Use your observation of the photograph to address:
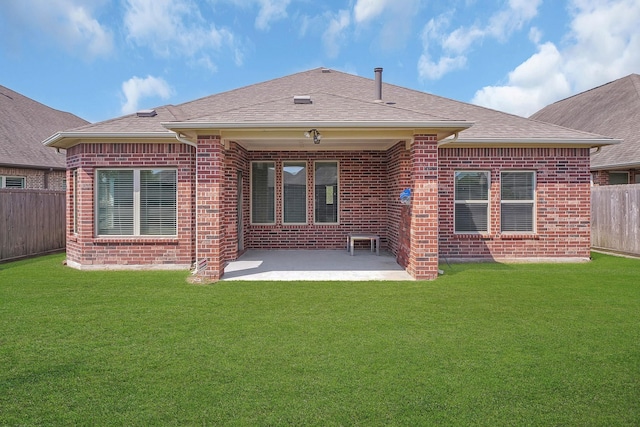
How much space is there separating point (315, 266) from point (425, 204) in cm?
281

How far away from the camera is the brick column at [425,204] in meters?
7.25

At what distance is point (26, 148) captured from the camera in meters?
14.4

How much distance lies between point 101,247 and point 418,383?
7900mm

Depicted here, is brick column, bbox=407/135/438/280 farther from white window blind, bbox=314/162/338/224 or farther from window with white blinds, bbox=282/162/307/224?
window with white blinds, bbox=282/162/307/224

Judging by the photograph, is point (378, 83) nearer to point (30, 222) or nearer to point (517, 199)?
point (517, 199)

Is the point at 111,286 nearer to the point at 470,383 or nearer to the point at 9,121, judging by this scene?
the point at 470,383

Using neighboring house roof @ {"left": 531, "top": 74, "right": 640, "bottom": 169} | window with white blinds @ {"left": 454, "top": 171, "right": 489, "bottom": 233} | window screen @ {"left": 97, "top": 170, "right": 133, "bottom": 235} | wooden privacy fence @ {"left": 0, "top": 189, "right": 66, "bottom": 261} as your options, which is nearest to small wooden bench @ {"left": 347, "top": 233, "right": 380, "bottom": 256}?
window with white blinds @ {"left": 454, "top": 171, "right": 489, "bottom": 233}

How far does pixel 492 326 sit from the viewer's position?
4758 millimetres

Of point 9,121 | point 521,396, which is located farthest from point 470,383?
point 9,121

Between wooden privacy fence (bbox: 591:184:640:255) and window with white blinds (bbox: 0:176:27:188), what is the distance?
1903 centimetres

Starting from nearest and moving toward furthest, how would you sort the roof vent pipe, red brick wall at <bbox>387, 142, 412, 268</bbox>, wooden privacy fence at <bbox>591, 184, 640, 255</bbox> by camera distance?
red brick wall at <bbox>387, 142, 412, 268</bbox>, wooden privacy fence at <bbox>591, 184, 640, 255</bbox>, the roof vent pipe

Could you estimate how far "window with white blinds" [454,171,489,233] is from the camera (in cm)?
935

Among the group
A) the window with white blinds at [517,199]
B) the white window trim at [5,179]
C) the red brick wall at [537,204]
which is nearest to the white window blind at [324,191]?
the red brick wall at [537,204]

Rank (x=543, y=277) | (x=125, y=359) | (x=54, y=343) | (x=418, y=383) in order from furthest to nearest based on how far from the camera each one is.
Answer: (x=543, y=277), (x=54, y=343), (x=125, y=359), (x=418, y=383)
